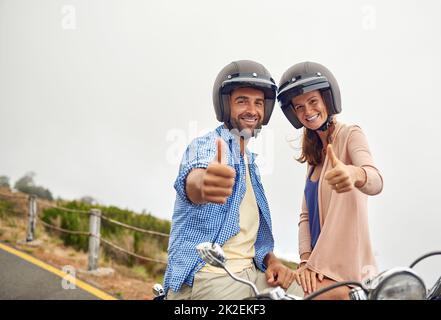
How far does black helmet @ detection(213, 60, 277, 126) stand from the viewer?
76.4 inches

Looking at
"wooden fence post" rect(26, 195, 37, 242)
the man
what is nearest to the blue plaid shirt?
the man

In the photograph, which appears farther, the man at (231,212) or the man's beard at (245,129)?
the man's beard at (245,129)

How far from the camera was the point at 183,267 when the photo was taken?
1889 millimetres

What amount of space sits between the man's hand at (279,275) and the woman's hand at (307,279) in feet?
0.13

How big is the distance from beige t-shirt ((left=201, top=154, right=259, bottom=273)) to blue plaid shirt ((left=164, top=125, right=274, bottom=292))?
1.4 inches

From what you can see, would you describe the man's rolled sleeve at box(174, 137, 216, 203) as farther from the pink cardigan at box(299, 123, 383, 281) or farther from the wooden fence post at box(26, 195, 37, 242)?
the wooden fence post at box(26, 195, 37, 242)

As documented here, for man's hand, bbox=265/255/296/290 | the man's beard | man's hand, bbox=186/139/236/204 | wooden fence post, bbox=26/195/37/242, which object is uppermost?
the man's beard

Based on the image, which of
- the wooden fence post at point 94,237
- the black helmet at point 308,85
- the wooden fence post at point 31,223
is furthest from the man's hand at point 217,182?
the wooden fence post at point 31,223

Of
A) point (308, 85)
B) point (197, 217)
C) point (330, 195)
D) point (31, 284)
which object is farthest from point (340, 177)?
point (31, 284)

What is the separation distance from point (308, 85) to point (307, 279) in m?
0.81

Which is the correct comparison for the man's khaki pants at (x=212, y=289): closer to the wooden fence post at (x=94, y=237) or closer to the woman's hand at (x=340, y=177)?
the woman's hand at (x=340, y=177)

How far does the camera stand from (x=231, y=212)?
1.95 m

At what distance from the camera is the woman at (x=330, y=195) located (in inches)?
77.0

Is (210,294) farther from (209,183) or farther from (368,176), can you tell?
(368,176)
